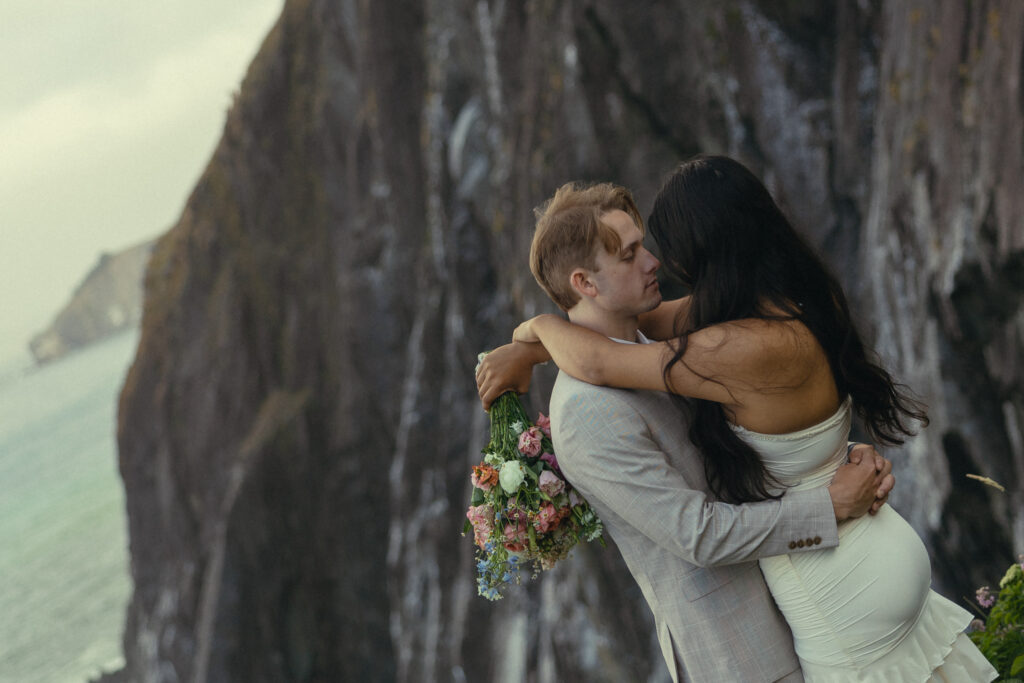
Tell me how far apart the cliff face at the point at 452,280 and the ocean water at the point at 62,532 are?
44.2 feet

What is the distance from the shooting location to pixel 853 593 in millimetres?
2535

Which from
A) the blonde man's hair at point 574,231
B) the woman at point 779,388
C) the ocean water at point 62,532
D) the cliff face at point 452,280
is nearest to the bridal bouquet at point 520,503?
the woman at point 779,388

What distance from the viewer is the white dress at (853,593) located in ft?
8.34

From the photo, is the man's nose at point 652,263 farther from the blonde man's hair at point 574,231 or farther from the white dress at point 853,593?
the white dress at point 853,593

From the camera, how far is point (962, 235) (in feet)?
25.0

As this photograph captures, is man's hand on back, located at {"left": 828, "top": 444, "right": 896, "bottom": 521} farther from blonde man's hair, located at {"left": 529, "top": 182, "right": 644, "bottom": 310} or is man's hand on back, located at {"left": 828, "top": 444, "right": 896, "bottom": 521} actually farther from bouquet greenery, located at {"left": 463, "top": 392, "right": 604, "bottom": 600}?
blonde man's hair, located at {"left": 529, "top": 182, "right": 644, "bottom": 310}

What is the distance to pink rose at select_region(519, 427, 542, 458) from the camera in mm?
2934

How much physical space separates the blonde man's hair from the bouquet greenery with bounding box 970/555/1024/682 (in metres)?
2.11

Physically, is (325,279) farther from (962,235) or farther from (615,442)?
(615,442)

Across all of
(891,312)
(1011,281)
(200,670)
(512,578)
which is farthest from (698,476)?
Result: (200,670)

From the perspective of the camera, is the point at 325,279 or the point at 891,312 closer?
the point at 891,312

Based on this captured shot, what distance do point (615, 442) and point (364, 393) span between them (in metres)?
18.7

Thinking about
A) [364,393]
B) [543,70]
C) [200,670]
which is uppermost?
[543,70]

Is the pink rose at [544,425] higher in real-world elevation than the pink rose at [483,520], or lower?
higher
